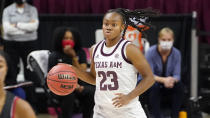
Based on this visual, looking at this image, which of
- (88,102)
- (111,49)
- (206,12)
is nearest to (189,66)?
(206,12)

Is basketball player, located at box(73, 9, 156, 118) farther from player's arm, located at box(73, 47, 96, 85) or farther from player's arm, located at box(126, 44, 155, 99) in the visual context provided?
player's arm, located at box(73, 47, 96, 85)

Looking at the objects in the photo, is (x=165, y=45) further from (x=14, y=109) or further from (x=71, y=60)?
(x=14, y=109)

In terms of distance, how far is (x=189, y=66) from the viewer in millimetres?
8031

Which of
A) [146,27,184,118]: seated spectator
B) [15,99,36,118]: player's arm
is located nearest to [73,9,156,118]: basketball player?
[15,99,36,118]: player's arm

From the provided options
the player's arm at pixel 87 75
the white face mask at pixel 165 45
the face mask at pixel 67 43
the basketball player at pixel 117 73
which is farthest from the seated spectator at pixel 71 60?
the basketball player at pixel 117 73

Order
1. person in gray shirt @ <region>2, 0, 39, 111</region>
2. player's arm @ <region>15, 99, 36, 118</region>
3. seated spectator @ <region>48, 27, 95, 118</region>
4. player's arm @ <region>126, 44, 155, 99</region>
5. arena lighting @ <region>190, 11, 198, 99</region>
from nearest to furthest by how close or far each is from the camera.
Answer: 1. player's arm @ <region>15, 99, 36, 118</region>
2. player's arm @ <region>126, 44, 155, 99</region>
3. seated spectator @ <region>48, 27, 95, 118</region>
4. person in gray shirt @ <region>2, 0, 39, 111</region>
5. arena lighting @ <region>190, 11, 198, 99</region>

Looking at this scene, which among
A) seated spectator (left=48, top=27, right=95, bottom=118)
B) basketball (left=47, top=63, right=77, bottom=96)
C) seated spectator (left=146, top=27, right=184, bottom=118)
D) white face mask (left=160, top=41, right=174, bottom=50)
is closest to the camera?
basketball (left=47, top=63, right=77, bottom=96)

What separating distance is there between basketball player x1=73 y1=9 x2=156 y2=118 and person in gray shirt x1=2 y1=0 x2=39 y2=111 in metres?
3.38

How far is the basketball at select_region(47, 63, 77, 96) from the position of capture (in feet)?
13.6

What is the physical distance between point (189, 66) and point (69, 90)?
4.30m

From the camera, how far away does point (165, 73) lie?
21.7 feet

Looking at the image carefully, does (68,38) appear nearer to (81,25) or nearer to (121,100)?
(81,25)

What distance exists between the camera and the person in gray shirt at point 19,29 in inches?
282

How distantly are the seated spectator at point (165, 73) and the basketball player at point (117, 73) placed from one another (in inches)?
94.3
